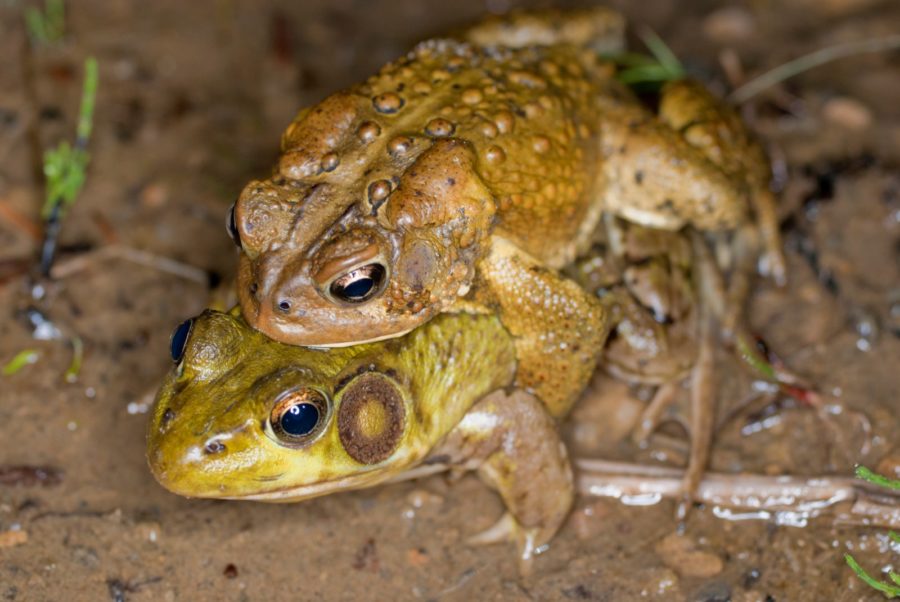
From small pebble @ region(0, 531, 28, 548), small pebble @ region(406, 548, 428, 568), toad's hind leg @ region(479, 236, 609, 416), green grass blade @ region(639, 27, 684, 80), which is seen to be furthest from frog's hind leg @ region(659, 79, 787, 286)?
small pebble @ region(0, 531, 28, 548)

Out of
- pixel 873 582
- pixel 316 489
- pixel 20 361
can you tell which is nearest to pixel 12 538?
pixel 20 361

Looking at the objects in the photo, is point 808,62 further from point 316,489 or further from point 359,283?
point 316,489

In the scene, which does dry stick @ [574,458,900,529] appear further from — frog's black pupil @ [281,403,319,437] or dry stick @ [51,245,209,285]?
dry stick @ [51,245,209,285]

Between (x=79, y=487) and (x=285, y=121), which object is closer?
(x=79, y=487)

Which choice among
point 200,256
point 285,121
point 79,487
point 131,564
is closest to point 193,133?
point 285,121

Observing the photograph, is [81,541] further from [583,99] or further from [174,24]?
[174,24]

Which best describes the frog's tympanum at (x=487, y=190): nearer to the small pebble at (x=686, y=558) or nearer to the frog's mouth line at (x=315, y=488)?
the frog's mouth line at (x=315, y=488)
